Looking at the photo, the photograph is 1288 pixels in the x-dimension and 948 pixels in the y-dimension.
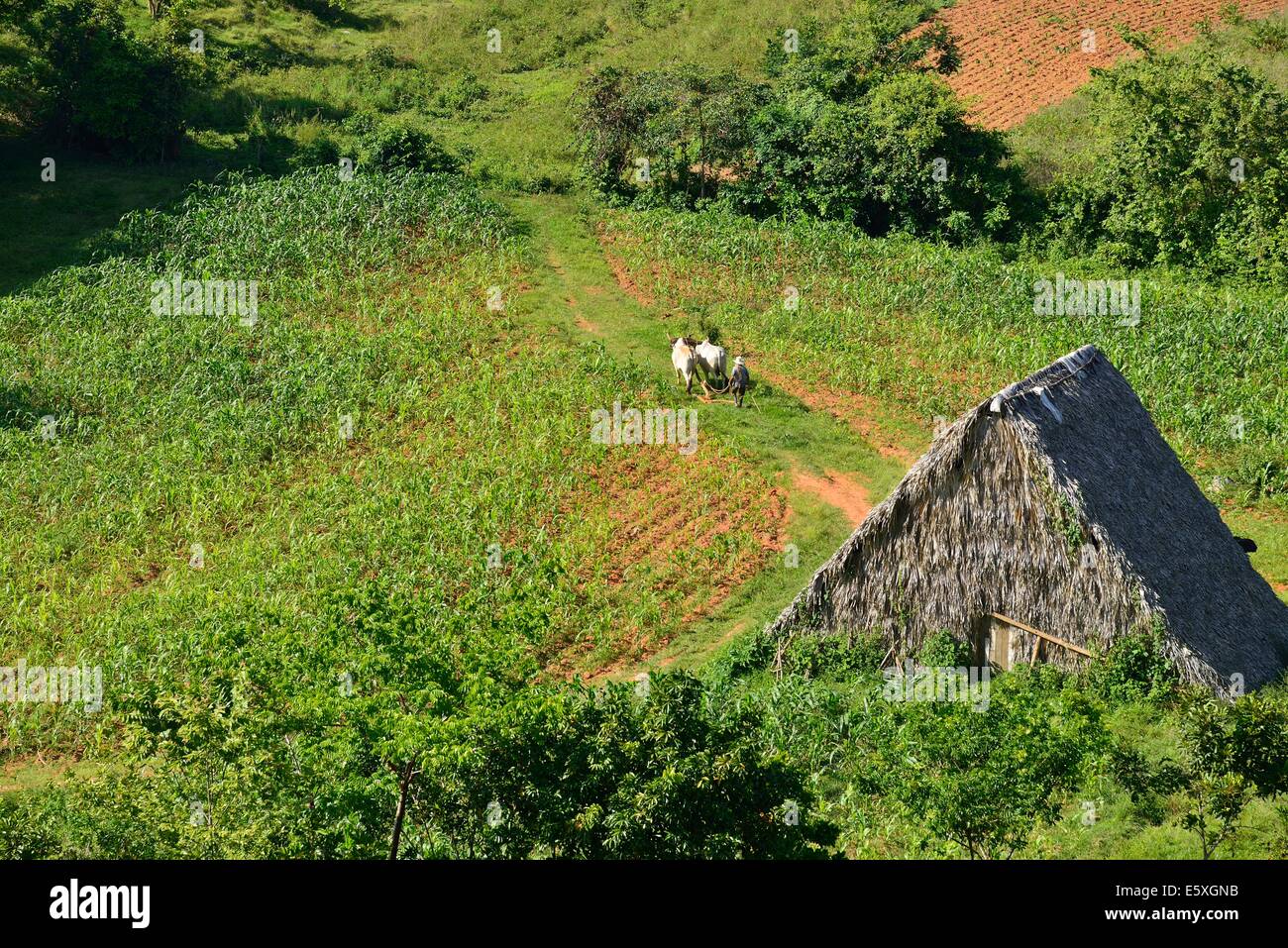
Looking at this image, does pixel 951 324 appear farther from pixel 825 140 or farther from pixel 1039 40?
pixel 1039 40

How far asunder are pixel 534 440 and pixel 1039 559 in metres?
Answer: 11.0

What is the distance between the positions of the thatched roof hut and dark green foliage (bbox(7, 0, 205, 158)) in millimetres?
25812

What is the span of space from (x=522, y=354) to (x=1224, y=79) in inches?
687

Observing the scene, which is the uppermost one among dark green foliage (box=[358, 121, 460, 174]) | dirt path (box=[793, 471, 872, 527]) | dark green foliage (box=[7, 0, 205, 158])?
dark green foliage (box=[7, 0, 205, 158])

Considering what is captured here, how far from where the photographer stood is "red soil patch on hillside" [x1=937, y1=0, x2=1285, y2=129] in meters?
40.2

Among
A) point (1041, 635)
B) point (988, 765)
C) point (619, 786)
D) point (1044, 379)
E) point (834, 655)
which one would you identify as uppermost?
point (1044, 379)

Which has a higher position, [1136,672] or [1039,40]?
[1039,40]

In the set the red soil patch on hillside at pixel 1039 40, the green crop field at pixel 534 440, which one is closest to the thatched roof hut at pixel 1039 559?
the green crop field at pixel 534 440

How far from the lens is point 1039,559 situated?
51.3 ft

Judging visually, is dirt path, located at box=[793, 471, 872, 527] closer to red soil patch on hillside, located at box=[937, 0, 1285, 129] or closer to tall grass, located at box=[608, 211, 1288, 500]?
tall grass, located at box=[608, 211, 1288, 500]

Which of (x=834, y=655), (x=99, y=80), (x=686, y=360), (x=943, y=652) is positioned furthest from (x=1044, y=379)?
(x=99, y=80)

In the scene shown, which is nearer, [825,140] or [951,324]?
[951,324]

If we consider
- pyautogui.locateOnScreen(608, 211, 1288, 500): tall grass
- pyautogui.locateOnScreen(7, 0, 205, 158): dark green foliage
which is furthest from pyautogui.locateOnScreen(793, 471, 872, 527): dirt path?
pyautogui.locateOnScreen(7, 0, 205, 158): dark green foliage
